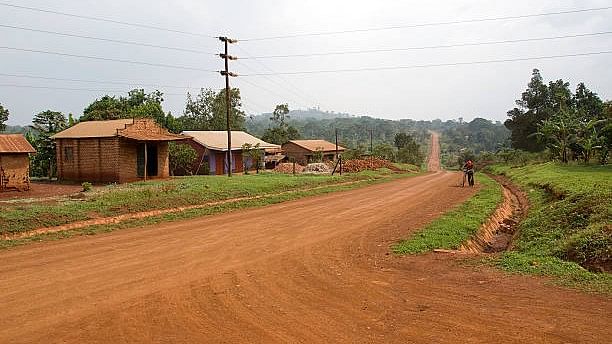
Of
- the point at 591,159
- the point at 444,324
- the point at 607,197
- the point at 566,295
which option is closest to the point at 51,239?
the point at 444,324

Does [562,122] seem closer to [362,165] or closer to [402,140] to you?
[362,165]

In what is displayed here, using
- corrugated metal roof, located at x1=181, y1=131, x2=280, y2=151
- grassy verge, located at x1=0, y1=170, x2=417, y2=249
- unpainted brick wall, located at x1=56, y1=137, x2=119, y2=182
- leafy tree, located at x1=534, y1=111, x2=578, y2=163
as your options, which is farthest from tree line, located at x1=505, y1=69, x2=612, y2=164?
unpainted brick wall, located at x1=56, y1=137, x2=119, y2=182

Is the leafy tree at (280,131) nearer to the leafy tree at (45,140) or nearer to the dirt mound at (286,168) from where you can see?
the dirt mound at (286,168)

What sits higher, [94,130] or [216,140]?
[94,130]

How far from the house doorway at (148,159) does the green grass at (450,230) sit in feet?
67.9

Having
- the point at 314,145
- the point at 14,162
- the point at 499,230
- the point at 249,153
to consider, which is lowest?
the point at 499,230

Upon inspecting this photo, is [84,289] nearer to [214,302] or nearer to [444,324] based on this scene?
[214,302]

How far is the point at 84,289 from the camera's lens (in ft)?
28.6

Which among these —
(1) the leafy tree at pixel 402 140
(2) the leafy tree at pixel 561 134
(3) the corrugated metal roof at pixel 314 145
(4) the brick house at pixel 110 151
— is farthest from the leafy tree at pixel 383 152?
(4) the brick house at pixel 110 151

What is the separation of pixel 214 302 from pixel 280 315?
1.29 m

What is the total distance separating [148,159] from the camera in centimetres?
3312

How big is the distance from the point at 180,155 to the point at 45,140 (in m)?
9.81

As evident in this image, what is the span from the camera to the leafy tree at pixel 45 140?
35406 millimetres

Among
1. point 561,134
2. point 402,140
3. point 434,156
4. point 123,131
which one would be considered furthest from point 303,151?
point 434,156
